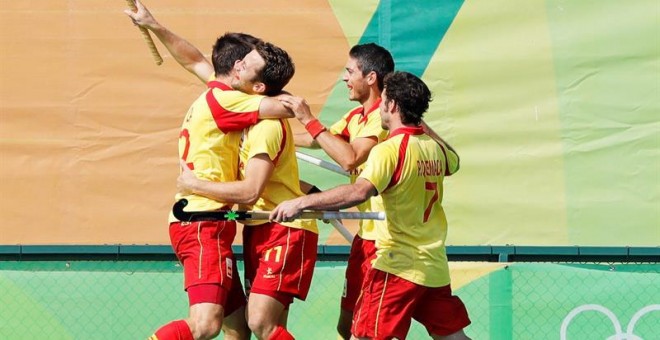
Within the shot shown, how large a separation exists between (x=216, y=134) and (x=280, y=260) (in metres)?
0.69

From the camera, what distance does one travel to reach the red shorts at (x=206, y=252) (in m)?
6.02

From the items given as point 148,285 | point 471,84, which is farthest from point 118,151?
point 471,84

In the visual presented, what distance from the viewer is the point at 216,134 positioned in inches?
242

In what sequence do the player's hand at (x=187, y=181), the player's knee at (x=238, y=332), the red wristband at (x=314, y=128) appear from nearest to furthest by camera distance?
1. the player's hand at (x=187, y=181)
2. the red wristband at (x=314, y=128)
3. the player's knee at (x=238, y=332)

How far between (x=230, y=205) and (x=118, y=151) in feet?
9.73

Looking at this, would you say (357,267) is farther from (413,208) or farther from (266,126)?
(266,126)

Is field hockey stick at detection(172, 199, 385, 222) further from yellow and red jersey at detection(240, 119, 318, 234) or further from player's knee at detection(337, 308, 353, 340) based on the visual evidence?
player's knee at detection(337, 308, 353, 340)

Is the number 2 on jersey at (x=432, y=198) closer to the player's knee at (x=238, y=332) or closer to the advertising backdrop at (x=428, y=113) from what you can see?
the player's knee at (x=238, y=332)

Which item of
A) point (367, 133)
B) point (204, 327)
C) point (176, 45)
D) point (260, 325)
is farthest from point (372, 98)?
point (204, 327)

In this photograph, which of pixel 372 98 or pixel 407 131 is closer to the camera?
pixel 407 131

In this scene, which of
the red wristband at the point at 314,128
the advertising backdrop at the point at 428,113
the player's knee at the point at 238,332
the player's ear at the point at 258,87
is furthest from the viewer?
the advertising backdrop at the point at 428,113

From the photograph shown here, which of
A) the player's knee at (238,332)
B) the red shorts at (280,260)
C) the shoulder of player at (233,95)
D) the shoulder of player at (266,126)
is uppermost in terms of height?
the shoulder of player at (233,95)

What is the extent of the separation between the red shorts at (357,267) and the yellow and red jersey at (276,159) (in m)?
0.36

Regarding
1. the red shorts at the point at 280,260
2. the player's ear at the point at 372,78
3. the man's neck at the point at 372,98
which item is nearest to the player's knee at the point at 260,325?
the red shorts at the point at 280,260
